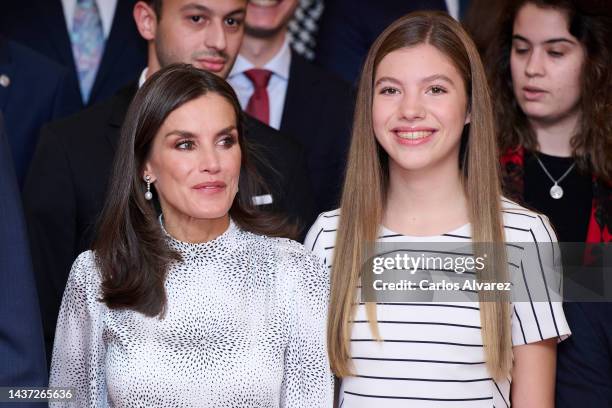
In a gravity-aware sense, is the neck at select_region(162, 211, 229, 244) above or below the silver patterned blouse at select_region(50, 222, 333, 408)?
above

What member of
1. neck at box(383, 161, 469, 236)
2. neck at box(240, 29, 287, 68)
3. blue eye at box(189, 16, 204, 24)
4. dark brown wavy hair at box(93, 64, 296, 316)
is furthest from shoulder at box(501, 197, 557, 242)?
neck at box(240, 29, 287, 68)

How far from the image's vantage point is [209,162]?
2.75 metres

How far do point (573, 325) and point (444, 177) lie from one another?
0.48m

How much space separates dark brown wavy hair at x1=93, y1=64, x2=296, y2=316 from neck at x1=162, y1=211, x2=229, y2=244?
0.04 m

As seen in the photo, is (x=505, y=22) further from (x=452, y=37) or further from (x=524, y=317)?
(x=524, y=317)

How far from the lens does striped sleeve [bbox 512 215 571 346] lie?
109 inches

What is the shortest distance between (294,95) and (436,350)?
4.59ft

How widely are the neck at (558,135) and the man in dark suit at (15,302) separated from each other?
1.70m

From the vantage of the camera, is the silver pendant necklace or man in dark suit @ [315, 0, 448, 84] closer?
the silver pendant necklace

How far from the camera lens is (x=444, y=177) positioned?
9.53ft

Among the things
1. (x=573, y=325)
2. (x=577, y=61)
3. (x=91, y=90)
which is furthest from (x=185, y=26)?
(x=573, y=325)

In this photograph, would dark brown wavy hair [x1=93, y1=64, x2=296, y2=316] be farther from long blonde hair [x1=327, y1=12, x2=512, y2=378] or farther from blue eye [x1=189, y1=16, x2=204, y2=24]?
blue eye [x1=189, y1=16, x2=204, y2=24]

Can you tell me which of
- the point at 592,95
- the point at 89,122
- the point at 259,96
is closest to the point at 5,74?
the point at 89,122

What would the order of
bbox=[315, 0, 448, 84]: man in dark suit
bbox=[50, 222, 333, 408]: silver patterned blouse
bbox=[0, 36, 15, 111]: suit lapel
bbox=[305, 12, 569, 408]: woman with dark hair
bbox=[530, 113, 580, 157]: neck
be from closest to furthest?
bbox=[50, 222, 333, 408]: silver patterned blouse → bbox=[305, 12, 569, 408]: woman with dark hair → bbox=[530, 113, 580, 157]: neck → bbox=[0, 36, 15, 111]: suit lapel → bbox=[315, 0, 448, 84]: man in dark suit
